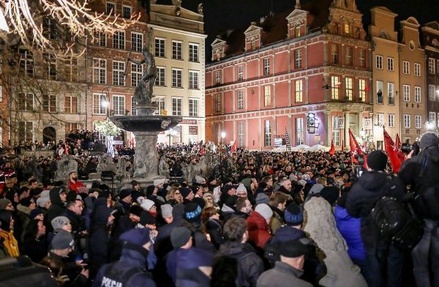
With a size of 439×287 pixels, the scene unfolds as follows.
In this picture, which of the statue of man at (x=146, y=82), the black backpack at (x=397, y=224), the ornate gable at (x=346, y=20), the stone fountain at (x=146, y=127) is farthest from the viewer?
the ornate gable at (x=346, y=20)

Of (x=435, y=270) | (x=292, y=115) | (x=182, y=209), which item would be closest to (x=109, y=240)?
(x=182, y=209)

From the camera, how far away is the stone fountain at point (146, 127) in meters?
17.3

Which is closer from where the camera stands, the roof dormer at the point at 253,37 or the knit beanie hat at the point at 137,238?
the knit beanie hat at the point at 137,238

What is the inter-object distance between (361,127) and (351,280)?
154 feet

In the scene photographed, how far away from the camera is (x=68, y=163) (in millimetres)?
19297

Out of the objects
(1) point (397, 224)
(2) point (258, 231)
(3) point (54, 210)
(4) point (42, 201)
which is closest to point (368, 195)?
(1) point (397, 224)

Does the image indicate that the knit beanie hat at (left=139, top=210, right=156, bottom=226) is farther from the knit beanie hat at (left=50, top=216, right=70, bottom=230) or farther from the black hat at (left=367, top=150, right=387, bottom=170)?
the black hat at (left=367, top=150, right=387, bottom=170)

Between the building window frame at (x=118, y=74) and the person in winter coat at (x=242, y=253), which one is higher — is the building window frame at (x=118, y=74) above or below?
above

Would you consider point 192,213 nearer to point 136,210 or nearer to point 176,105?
point 136,210

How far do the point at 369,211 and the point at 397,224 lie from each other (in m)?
0.51

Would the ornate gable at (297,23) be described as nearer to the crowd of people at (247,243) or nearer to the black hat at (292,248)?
the crowd of people at (247,243)

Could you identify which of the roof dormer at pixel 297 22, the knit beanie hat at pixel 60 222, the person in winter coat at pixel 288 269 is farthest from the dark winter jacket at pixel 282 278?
the roof dormer at pixel 297 22

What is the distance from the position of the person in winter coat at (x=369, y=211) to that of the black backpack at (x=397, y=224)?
209 millimetres

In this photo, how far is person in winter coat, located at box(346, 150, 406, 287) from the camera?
567 centimetres
